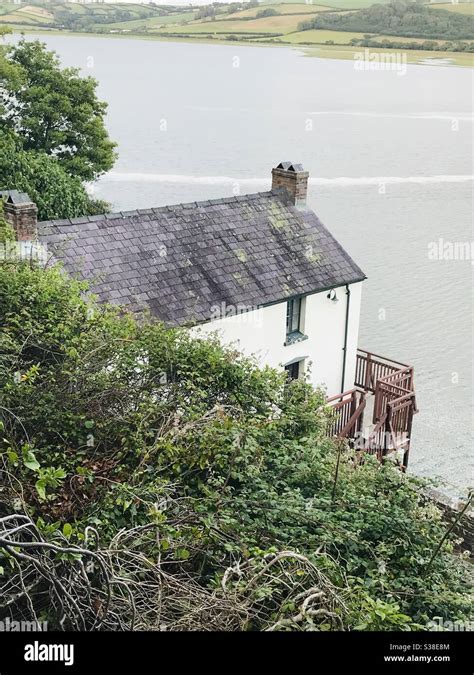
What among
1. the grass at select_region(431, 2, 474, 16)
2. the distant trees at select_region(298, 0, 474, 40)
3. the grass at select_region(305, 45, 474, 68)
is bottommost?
the grass at select_region(305, 45, 474, 68)

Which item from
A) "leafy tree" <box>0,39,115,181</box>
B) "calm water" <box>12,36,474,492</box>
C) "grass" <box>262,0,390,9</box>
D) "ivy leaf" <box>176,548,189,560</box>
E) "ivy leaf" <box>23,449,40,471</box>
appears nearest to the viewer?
"ivy leaf" <box>23,449,40,471</box>

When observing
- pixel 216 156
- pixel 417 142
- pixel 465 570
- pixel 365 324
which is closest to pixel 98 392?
pixel 465 570

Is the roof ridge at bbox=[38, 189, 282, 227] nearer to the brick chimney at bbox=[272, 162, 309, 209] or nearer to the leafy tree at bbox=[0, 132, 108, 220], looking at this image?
the brick chimney at bbox=[272, 162, 309, 209]

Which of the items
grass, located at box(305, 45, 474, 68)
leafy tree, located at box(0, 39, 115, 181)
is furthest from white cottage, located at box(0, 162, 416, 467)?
grass, located at box(305, 45, 474, 68)

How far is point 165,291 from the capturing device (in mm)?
19031

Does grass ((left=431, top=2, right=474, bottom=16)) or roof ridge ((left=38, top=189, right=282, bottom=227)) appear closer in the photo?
roof ridge ((left=38, top=189, right=282, bottom=227))

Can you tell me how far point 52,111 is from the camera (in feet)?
116

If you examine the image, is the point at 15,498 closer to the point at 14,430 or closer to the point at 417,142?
the point at 14,430

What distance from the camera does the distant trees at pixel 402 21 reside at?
89.2 metres

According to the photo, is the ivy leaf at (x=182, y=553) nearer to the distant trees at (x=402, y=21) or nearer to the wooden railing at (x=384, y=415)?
the wooden railing at (x=384, y=415)

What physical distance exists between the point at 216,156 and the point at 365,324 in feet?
103

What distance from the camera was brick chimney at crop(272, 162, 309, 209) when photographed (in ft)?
74.2

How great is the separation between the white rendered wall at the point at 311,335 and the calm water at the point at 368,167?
12.7ft

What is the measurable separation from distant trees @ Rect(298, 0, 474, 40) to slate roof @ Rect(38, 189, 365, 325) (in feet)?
245
